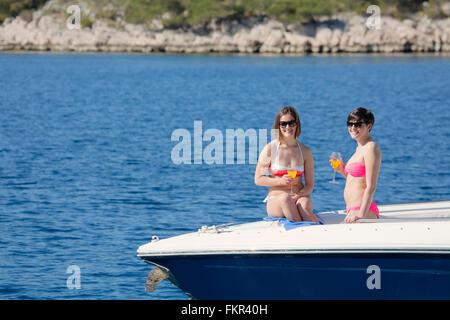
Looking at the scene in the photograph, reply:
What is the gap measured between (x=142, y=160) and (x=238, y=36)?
67145 millimetres

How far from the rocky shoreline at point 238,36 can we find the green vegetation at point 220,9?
3.09ft

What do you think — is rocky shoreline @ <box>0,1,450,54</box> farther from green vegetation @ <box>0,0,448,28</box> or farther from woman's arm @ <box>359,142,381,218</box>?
woman's arm @ <box>359,142,381,218</box>

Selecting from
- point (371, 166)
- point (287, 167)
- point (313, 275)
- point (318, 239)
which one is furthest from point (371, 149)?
point (313, 275)

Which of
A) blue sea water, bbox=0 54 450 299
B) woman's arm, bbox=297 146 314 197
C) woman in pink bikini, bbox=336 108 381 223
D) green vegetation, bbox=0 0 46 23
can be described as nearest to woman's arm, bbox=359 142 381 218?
woman in pink bikini, bbox=336 108 381 223

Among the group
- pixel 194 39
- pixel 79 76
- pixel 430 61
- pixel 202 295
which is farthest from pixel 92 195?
pixel 194 39

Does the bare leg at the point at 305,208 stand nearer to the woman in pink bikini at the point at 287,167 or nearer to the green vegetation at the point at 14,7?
the woman in pink bikini at the point at 287,167

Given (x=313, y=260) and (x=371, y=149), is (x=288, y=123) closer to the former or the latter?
(x=371, y=149)

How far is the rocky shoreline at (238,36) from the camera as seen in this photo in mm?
80562

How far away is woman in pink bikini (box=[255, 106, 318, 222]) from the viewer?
7.54 m

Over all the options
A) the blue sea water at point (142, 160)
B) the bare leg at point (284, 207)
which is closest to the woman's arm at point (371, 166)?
the bare leg at point (284, 207)

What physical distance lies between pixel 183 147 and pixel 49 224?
11317 millimetres

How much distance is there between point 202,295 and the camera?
7906mm

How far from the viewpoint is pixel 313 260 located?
→ 7484 mm
